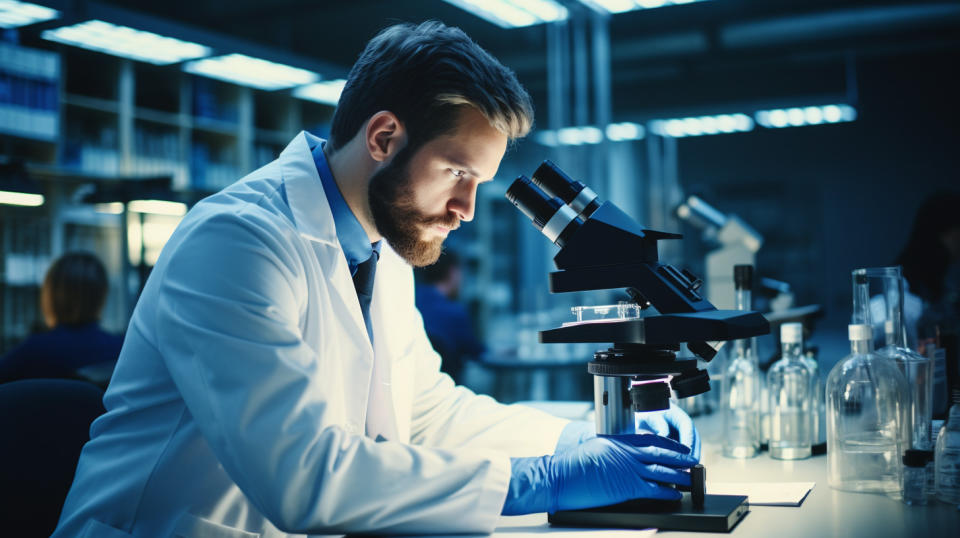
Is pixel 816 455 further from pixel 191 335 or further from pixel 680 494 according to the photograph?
pixel 191 335

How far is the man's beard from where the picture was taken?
132 cm

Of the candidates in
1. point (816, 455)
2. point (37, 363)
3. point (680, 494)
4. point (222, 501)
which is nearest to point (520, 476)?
point (680, 494)

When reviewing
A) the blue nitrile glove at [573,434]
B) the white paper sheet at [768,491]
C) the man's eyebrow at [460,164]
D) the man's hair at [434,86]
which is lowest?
the white paper sheet at [768,491]

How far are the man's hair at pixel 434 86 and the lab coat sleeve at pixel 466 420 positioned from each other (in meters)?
0.51

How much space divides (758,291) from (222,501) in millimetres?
1909

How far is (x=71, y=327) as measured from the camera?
3293 mm

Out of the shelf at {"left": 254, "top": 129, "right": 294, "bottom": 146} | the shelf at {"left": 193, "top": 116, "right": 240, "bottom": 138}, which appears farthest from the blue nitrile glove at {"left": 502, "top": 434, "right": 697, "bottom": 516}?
the shelf at {"left": 254, "top": 129, "right": 294, "bottom": 146}

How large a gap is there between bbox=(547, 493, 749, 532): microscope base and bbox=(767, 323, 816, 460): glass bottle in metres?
0.47

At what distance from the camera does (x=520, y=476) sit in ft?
3.45

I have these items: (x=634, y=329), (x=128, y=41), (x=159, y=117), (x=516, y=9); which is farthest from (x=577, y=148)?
(x=634, y=329)

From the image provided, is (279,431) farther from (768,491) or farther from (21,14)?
(21,14)

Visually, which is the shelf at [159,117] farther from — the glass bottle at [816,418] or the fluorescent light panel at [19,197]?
the glass bottle at [816,418]

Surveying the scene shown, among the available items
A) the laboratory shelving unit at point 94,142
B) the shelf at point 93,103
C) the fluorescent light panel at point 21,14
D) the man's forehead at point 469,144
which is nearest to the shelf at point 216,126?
the laboratory shelving unit at point 94,142

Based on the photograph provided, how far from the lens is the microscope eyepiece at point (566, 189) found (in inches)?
42.9
